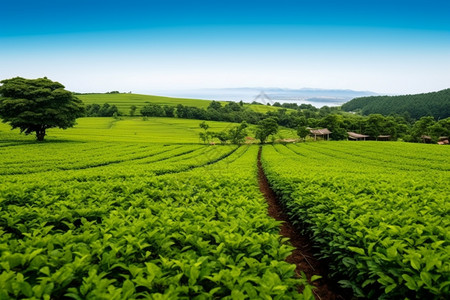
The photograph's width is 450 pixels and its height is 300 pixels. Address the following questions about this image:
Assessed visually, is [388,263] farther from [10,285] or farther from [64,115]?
[64,115]

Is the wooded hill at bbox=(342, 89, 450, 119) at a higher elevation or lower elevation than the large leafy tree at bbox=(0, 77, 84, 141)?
higher

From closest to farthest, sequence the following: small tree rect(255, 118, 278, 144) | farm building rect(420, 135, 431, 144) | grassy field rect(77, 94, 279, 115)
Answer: small tree rect(255, 118, 278, 144), farm building rect(420, 135, 431, 144), grassy field rect(77, 94, 279, 115)

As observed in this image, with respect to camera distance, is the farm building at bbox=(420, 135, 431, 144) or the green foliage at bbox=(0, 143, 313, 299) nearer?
the green foliage at bbox=(0, 143, 313, 299)

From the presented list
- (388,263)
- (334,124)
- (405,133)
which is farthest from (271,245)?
(405,133)

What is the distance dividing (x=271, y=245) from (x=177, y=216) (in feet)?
6.14

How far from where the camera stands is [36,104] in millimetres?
33562

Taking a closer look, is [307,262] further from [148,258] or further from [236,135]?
[236,135]

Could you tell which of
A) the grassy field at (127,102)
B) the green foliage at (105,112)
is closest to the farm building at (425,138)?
the grassy field at (127,102)

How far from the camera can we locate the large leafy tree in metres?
32.4

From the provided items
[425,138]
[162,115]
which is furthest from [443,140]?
[162,115]

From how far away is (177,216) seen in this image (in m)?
4.64

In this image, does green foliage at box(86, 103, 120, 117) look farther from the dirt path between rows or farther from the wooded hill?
the wooded hill

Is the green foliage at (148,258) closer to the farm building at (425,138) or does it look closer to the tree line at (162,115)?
the tree line at (162,115)

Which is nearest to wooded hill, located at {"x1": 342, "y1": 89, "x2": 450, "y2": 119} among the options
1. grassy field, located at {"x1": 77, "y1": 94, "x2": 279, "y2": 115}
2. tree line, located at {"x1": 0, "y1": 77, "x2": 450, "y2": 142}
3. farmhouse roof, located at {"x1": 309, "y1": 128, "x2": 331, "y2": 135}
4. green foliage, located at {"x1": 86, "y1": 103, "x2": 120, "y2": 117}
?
tree line, located at {"x1": 0, "y1": 77, "x2": 450, "y2": 142}
